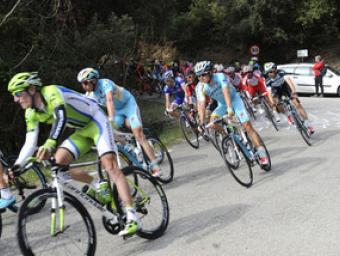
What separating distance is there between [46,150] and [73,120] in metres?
0.72

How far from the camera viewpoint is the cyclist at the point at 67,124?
4.89 m

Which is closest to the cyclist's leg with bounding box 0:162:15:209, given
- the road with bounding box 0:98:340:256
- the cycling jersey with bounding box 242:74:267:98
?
the road with bounding box 0:98:340:256

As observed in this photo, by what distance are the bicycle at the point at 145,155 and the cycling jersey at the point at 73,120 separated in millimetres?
2237

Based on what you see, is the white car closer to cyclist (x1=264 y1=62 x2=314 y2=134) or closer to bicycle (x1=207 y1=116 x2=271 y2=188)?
cyclist (x1=264 y1=62 x2=314 y2=134)

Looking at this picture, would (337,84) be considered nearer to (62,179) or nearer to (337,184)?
(337,184)

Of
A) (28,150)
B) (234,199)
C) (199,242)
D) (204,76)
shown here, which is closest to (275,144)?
(204,76)

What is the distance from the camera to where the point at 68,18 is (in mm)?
18062

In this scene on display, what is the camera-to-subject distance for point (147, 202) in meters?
5.64

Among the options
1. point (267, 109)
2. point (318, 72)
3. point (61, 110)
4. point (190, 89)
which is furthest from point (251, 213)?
point (318, 72)

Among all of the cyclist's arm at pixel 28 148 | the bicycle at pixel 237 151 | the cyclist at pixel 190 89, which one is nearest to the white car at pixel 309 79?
the cyclist at pixel 190 89

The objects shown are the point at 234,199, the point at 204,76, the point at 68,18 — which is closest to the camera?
the point at 234,199

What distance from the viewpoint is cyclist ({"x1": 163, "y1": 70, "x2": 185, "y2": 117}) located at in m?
12.2

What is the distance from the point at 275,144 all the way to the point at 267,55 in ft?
115

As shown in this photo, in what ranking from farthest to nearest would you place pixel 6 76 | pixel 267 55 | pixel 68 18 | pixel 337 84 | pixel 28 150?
pixel 267 55 → pixel 337 84 → pixel 68 18 → pixel 6 76 → pixel 28 150
